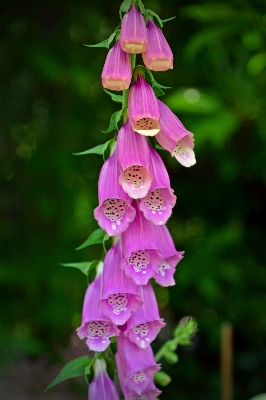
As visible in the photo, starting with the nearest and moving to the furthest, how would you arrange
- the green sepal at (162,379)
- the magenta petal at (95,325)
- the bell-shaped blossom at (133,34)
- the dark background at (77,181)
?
1. the bell-shaped blossom at (133,34)
2. the magenta petal at (95,325)
3. the green sepal at (162,379)
4. the dark background at (77,181)

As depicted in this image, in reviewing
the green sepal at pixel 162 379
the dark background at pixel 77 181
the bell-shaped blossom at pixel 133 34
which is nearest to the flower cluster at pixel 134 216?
the bell-shaped blossom at pixel 133 34

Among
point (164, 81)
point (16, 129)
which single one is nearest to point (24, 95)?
point (16, 129)

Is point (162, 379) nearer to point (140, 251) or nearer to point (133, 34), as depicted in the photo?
point (140, 251)

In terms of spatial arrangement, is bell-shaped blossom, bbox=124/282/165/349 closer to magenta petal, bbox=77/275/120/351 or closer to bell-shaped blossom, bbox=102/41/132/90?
magenta petal, bbox=77/275/120/351

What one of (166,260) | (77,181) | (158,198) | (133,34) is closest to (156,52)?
(133,34)

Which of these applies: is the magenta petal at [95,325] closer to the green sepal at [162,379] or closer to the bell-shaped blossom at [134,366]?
the bell-shaped blossom at [134,366]

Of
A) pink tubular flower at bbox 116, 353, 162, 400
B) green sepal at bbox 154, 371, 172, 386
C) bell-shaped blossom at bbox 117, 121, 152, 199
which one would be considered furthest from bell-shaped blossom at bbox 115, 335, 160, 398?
bell-shaped blossom at bbox 117, 121, 152, 199
